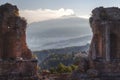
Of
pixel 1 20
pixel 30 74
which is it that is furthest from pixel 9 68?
pixel 1 20

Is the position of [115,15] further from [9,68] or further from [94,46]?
[9,68]

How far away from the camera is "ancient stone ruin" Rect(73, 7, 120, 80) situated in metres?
60.1

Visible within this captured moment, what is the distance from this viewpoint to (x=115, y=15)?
208 ft

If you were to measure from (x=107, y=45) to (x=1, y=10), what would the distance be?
14618 millimetres

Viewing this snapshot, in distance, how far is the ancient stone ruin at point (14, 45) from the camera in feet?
193

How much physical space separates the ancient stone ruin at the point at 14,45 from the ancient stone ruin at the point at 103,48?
6.73m

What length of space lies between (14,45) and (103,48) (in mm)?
11743

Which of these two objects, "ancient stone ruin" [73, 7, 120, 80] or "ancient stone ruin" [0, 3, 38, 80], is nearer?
"ancient stone ruin" [0, 3, 38, 80]

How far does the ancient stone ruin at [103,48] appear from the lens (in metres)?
60.1

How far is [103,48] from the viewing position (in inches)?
2458

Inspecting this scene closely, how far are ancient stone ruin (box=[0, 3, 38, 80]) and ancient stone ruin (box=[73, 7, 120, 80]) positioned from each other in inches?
265

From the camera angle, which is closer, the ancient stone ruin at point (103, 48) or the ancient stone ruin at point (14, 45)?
the ancient stone ruin at point (14, 45)

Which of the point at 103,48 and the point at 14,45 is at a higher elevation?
the point at 14,45

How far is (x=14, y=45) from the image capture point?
6247 centimetres
